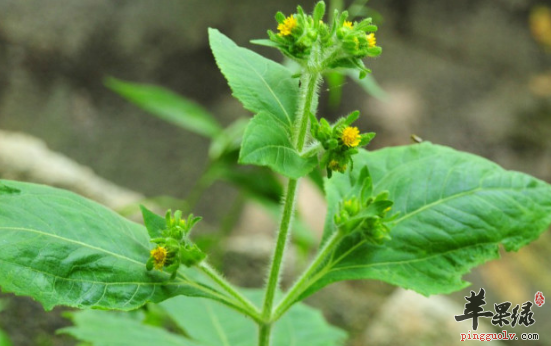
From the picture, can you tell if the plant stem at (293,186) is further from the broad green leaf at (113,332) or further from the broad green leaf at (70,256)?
the broad green leaf at (113,332)

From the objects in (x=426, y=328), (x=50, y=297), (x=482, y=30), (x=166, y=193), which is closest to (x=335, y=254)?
(x=50, y=297)

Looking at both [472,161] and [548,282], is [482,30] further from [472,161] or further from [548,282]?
[472,161]

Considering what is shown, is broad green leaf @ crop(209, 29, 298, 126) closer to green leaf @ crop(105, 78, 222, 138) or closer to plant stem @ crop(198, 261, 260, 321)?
plant stem @ crop(198, 261, 260, 321)

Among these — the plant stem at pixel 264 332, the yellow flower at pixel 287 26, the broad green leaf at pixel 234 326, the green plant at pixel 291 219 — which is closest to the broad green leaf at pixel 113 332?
the green plant at pixel 291 219

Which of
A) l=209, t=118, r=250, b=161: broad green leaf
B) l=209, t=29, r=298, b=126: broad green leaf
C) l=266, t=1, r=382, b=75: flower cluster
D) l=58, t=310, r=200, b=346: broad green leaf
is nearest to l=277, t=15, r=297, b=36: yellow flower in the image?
l=266, t=1, r=382, b=75: flower cluster

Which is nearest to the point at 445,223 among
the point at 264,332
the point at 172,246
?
the point at 264,332
